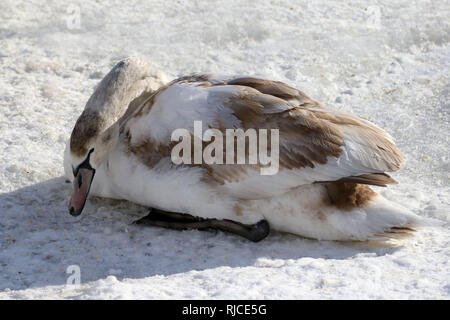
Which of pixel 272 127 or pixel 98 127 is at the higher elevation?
pixel 272 127

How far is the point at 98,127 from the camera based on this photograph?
17.7 feet

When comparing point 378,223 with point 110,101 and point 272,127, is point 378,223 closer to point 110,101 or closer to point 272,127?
point 272,127

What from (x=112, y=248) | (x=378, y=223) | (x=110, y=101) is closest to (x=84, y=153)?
(x=110, y=101)

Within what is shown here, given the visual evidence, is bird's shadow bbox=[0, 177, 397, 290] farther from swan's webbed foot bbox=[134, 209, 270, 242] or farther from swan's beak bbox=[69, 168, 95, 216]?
swan's beak bbox=[69, 168, 95, 216]

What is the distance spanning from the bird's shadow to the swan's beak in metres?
0.18

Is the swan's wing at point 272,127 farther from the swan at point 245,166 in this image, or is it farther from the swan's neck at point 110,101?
the swan's neck at point 110,101

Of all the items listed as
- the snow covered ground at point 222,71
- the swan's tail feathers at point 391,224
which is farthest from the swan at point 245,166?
the snow covered ground at point 222,71

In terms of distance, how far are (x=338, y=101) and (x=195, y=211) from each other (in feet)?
8.73

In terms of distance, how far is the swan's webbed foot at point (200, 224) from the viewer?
5.16 meters

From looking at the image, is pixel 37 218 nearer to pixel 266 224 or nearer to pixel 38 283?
pixel 38 283

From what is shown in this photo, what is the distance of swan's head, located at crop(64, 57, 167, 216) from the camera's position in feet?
17.5

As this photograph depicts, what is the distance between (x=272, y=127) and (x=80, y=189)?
150 centimetres

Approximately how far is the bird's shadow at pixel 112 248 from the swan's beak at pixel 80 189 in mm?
183

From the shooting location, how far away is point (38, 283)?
461cm
